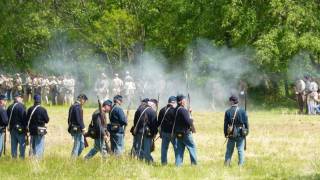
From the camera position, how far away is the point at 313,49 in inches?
1364

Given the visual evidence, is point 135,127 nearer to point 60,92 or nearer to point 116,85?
point 116,85

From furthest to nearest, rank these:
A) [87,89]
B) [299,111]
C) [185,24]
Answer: [87,89], [185,24], [299,111]

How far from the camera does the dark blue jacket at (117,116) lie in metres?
17.4

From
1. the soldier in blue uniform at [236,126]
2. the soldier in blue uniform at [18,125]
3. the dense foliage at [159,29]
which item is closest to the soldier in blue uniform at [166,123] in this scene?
the soldier in blue uniform at [236,126]

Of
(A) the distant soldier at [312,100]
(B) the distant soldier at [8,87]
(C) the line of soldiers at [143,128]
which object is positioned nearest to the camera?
(C) the line of soldiers at [143,128]

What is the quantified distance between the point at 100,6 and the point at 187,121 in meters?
32.8

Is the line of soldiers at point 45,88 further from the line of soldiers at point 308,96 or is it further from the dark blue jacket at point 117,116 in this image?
the dark blue jacket at point 117,116

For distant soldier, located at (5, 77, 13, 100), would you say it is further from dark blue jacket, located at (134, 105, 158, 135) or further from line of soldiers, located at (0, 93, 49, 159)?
dark blue jacket, located at (134, 105, 158, 135)

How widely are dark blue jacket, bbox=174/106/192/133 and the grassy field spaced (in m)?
0.93

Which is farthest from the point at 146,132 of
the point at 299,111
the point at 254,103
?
the point at 254,103

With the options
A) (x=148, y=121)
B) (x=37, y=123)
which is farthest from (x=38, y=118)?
(x=148, y=121)

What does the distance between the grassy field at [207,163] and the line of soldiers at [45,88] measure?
1563 centimetres

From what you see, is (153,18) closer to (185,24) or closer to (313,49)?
(185,24)

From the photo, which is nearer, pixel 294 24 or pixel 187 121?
pixel 187 121
